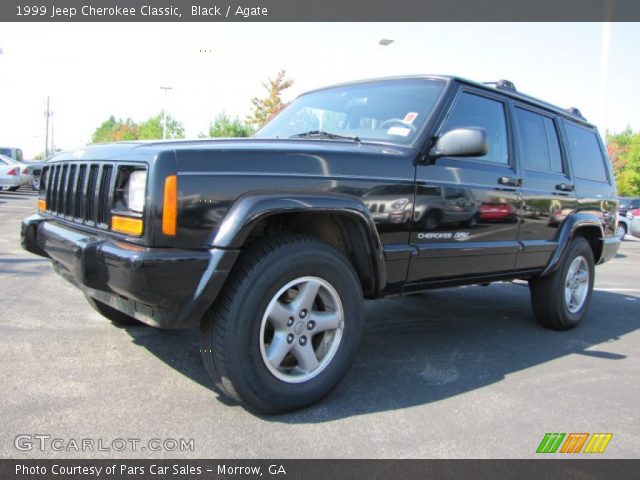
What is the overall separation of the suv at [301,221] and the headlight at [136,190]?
0.03 ft

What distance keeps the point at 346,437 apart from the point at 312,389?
327 mm

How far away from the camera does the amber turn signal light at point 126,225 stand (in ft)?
7.48

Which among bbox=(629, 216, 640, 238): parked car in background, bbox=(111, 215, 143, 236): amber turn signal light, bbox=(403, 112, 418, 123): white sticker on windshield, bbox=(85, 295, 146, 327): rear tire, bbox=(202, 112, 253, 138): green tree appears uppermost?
bbox=(202, 112, 253, 138): green tree

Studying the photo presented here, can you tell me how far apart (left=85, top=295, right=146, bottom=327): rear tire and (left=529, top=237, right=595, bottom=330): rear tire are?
343cm

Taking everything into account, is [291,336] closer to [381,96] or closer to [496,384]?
[496,384]

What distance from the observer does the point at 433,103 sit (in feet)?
10.9

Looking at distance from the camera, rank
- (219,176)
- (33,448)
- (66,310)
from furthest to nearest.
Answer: (66,310) → (219,176) → (33,448)

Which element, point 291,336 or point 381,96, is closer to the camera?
point 291,336

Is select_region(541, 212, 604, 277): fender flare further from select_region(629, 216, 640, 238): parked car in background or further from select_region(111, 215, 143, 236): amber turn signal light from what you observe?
select_region(629, 216, 640, 238): parked car in background

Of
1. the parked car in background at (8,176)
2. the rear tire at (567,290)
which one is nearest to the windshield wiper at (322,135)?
the rear tire at (567,290)

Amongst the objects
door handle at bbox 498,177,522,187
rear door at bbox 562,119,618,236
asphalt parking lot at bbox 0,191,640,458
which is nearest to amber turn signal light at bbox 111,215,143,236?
asphalt parking lot at bbox 0,191,640,458

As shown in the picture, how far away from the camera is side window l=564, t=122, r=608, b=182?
4.81 meters

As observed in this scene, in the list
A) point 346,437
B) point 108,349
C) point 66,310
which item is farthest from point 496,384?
point 66,310

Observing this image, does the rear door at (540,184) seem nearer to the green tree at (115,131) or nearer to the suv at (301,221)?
the suv at (301,221)
